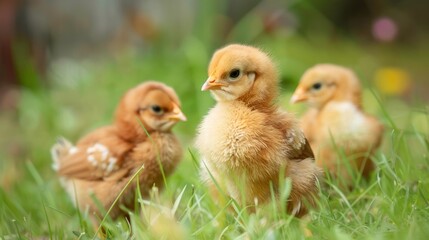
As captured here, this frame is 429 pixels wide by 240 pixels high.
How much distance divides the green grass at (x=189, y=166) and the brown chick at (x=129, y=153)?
5.4 inches

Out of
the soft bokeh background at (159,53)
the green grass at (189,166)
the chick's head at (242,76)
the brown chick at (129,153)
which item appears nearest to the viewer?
the green grass at (189,166)

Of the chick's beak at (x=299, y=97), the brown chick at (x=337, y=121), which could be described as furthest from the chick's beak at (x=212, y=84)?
A: the chick's beak at (x=299, y=97)

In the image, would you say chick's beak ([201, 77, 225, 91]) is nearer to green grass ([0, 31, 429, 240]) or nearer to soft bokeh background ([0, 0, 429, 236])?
green grass ([0, 31, 429, 240])

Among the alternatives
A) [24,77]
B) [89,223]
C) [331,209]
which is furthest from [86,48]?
[331,209]

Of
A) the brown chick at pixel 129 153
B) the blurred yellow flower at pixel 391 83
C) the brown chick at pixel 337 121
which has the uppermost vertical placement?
the brown chick at pixel 129 153

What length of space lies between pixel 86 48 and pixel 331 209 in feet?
19.0

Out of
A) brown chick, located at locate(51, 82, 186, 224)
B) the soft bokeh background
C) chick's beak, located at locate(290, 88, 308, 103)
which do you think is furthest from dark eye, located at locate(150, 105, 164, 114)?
the soft bokeh background

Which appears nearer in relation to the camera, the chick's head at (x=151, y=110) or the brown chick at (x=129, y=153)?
the brown chick at (x=129, y=153)

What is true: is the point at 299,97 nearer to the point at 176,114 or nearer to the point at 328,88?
the point at 328,88

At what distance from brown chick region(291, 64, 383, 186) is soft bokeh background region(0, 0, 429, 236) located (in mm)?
930

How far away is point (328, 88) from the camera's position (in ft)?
13.3

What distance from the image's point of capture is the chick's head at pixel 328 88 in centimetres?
405

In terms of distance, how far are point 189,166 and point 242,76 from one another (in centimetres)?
162

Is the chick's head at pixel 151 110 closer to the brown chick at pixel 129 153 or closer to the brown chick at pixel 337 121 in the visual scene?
the brown chick at pixel 129 153
